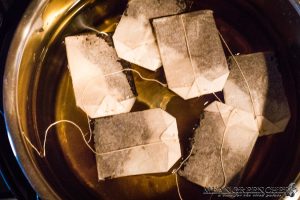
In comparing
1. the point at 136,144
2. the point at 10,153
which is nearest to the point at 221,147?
the point at 136,144

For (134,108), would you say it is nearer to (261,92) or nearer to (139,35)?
(139,35)

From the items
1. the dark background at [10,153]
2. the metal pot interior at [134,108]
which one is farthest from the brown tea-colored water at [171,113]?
the dark background at [10,153]

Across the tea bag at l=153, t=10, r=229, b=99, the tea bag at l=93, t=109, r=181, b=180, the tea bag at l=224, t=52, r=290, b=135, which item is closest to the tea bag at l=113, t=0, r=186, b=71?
the tea bag at l=153, t=10, r=229, b=99

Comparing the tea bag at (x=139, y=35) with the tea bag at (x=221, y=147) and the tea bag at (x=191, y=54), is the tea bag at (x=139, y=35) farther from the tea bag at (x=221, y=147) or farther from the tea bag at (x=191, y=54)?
the tea bag at (x=221, y=147)

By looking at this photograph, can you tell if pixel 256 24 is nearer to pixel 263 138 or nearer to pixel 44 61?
pixel 263 138

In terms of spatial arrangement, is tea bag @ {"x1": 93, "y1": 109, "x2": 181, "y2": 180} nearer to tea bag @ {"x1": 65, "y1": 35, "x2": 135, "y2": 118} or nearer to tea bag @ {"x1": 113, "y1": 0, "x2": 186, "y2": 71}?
tea bag @ {"x1": 65, "y1": 35, "x2": 135, "y2": 118}

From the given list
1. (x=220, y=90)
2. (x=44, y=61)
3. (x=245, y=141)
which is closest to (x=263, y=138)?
(x=245, y=141)
